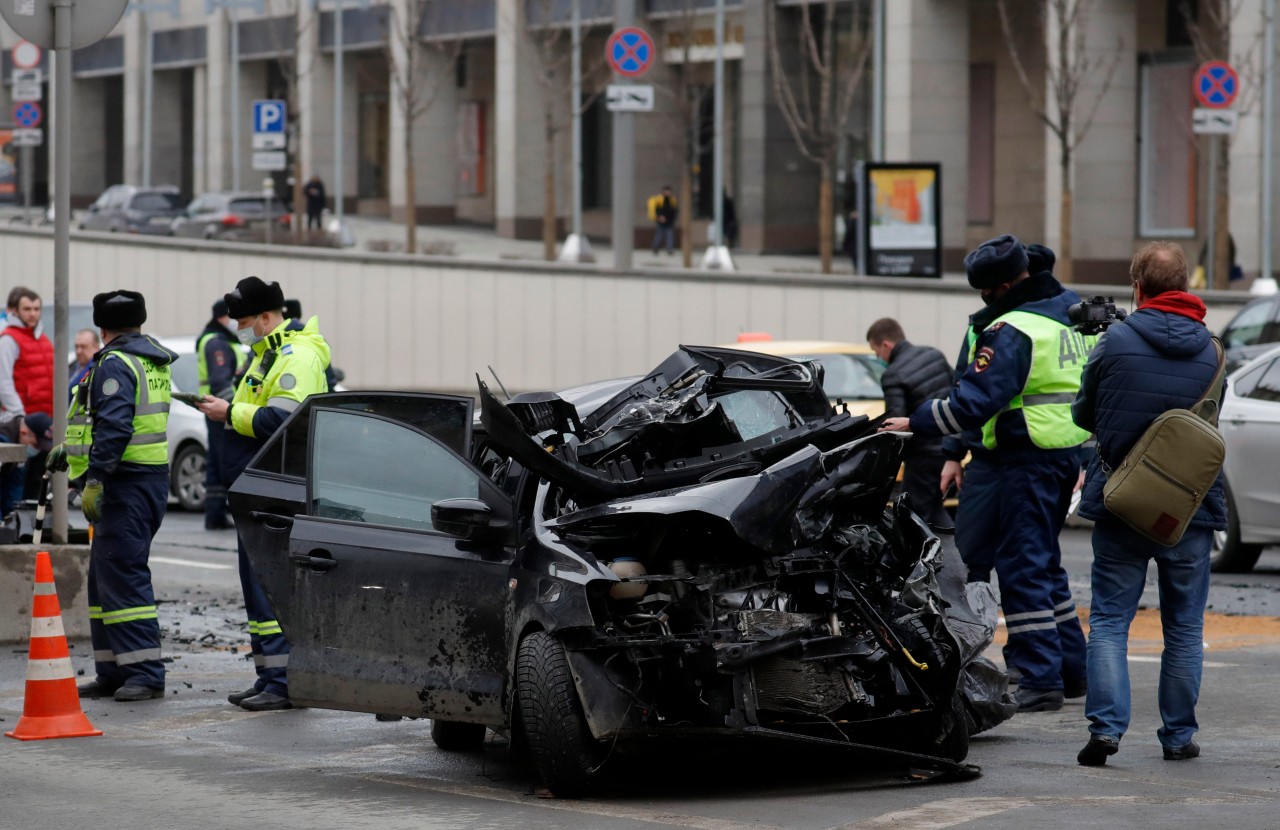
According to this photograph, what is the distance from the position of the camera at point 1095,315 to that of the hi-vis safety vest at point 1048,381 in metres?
0.54

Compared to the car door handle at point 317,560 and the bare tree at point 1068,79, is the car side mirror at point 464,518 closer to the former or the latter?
the car door handle at point 317,560

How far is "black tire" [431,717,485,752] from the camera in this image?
8102 mm

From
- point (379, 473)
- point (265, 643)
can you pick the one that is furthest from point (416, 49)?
point (379, 473)

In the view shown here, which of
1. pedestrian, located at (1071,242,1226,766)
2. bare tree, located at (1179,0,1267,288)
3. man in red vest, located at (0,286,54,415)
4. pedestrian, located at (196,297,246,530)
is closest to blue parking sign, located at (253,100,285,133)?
bare tree, located at (1179,0,1267,288)

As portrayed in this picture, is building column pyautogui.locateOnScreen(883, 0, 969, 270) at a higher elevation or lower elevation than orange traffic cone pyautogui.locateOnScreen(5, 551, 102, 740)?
higher

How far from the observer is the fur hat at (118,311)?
969 cm

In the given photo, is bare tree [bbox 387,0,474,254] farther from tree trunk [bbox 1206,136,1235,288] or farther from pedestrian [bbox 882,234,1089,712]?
pedestrian [bbox 882,234,1089,712]

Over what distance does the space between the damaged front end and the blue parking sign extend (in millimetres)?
27065

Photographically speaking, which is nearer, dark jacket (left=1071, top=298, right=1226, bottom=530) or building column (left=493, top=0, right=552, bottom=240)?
dark jacket (left=1071, top=298, right=1226, bottom=530)

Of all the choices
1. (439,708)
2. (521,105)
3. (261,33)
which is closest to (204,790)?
(439,708)

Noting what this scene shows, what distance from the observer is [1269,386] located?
45.2 feet

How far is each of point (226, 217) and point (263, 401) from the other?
127 feet

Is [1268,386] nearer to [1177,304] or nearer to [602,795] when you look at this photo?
[1177,304]

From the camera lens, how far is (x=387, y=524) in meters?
7.78
